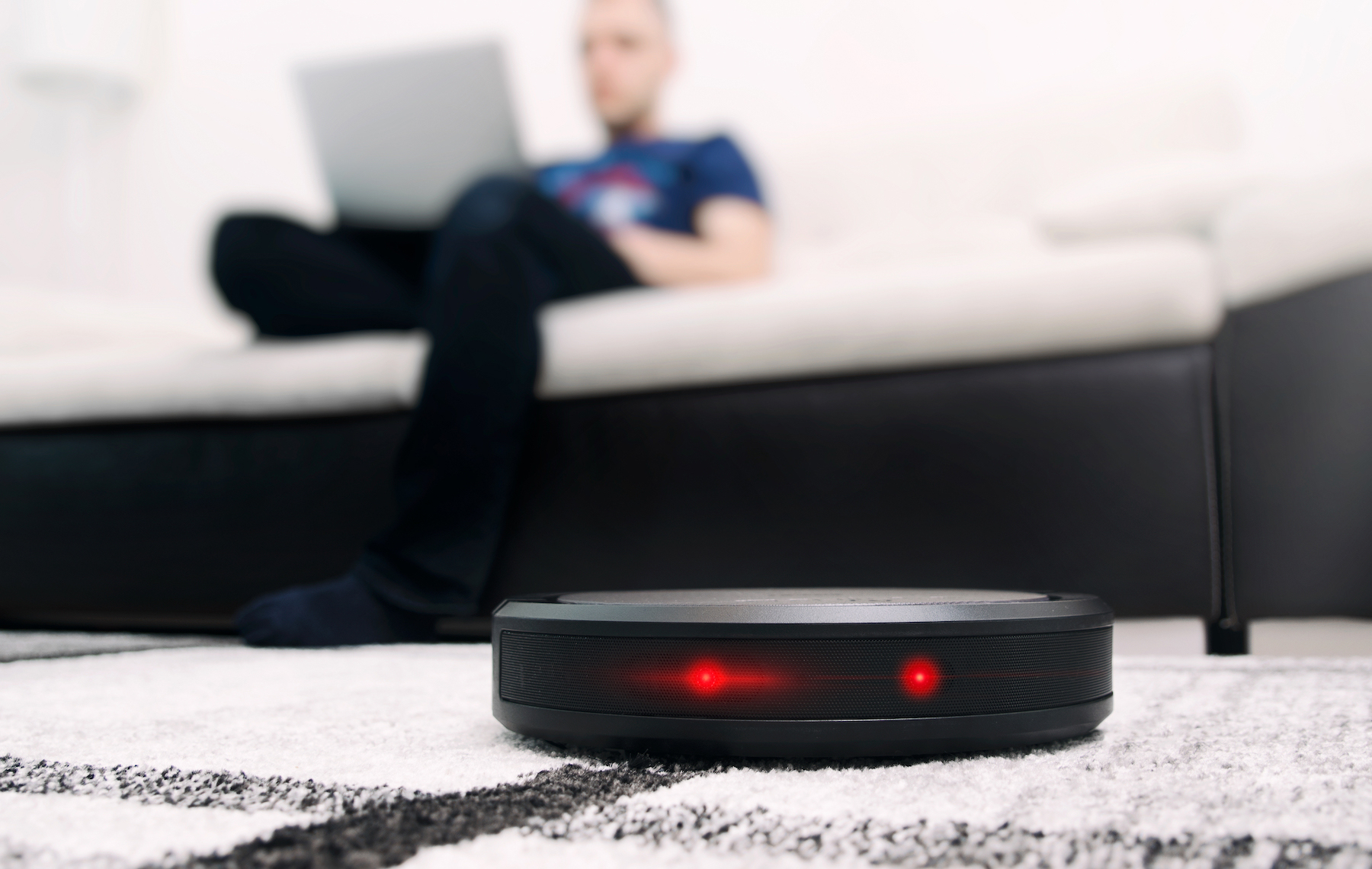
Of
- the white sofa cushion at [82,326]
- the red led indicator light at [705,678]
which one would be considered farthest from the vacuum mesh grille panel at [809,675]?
the white sofa cushion at [82,326]

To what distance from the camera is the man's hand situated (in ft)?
4.46

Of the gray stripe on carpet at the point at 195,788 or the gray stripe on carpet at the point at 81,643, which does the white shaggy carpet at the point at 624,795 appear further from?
the gray stripe on carpet at the point at 81,643

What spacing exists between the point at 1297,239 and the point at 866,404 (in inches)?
17.7

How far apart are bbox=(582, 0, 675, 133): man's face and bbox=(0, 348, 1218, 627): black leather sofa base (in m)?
0.88

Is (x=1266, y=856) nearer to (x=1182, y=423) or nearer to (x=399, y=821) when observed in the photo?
(x=399, y=821)

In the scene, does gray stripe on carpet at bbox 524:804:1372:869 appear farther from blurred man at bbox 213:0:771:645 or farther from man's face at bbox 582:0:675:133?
man's face at bbox 582:0:675:133

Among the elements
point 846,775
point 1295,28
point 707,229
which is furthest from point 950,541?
point 1295,28

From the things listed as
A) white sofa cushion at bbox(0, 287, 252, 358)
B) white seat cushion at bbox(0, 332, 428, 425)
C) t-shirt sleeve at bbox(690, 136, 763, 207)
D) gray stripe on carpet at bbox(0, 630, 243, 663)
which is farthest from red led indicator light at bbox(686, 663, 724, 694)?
white sofa cushion at bbox(0, 287, 252, 358)

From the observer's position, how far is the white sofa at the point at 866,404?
909mm

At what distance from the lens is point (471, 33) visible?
2.80m

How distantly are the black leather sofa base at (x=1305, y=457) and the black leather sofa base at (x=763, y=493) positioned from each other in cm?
4

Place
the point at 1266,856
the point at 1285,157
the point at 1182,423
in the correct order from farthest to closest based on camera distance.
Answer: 1. the point at 1285,157
2. the point at 1182,423
3. the point at 1266,856

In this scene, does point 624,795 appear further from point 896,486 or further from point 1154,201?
point 1154,201

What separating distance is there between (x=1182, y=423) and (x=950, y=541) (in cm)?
25
